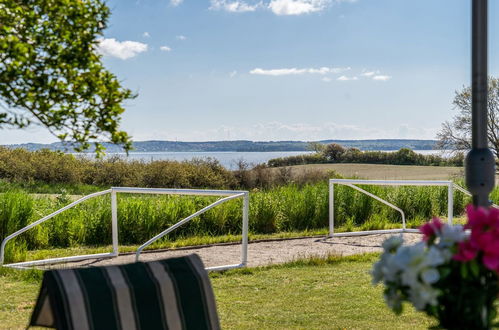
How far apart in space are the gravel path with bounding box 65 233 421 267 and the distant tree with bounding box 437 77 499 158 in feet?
41.4

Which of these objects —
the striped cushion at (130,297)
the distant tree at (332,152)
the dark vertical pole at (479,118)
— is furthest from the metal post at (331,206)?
the distant tree at (332,152)

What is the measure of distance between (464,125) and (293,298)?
16752mm

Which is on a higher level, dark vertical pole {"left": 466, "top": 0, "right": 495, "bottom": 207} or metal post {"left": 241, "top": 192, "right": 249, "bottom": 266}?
dark vertical pole {"left": 466, "top": 0, "right": 495, "bottom": 207}

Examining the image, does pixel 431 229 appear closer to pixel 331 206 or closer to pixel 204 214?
pixel 331 206

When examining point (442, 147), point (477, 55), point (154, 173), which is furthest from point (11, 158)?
point (477, 55)

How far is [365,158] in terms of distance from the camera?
26891 millimetres

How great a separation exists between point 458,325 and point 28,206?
861 centimetres

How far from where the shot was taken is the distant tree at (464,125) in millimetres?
20609

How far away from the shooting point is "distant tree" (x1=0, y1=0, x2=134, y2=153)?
11.0 ft

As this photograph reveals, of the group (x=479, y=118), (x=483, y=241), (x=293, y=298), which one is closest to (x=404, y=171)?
(x=293, y=298)

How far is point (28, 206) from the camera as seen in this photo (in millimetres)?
9422

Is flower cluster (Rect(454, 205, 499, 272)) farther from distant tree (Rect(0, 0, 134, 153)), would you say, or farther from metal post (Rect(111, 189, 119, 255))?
metal post (Rect(111, 189, 119, 255))

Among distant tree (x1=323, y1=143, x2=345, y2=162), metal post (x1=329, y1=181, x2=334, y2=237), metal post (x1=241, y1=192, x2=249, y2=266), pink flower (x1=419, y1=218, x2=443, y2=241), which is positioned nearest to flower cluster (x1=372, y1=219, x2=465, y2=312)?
pink flower (x1=419, y1=218, x2=443, y2=241)

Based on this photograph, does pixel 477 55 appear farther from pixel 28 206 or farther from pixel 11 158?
pixel 11 158
